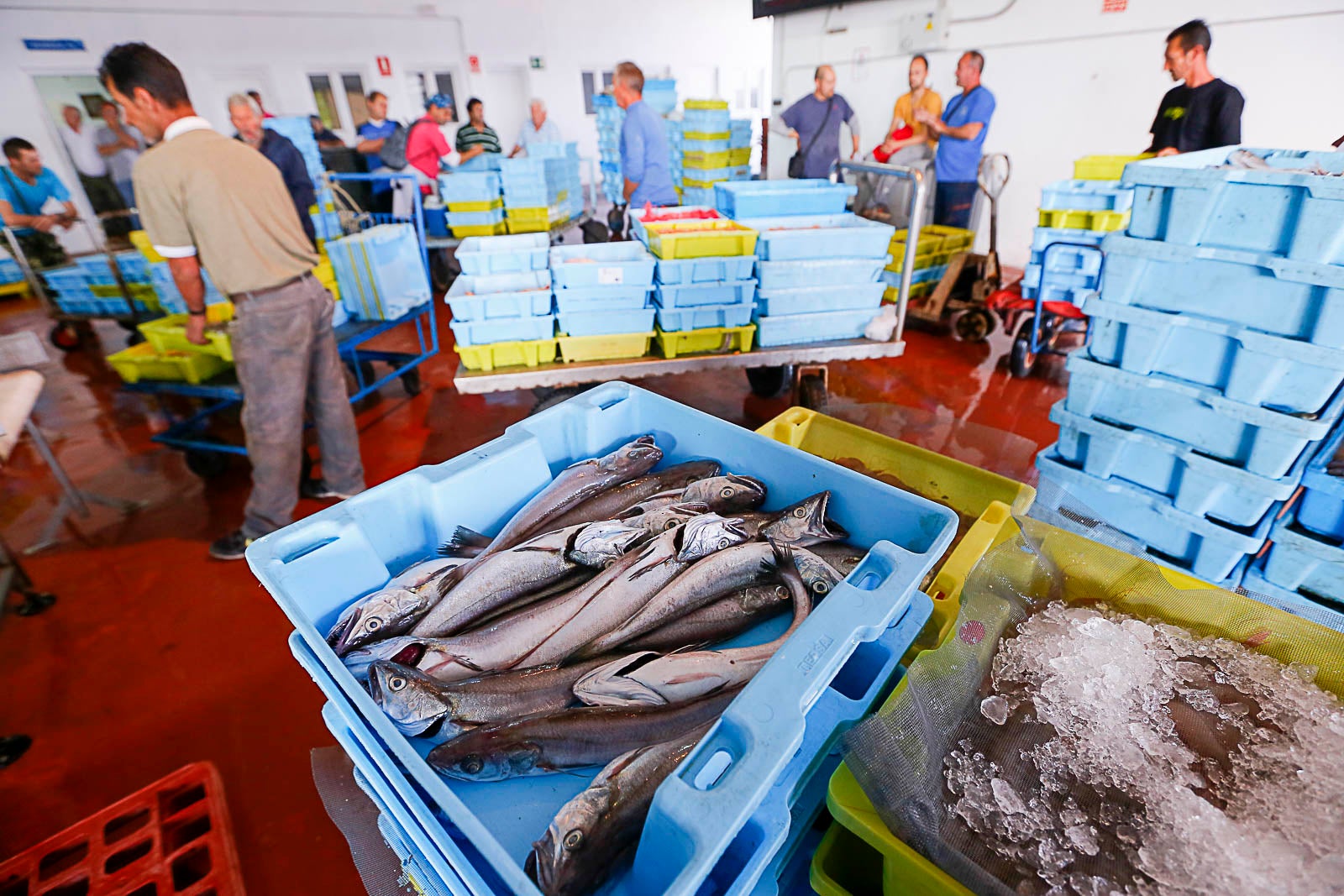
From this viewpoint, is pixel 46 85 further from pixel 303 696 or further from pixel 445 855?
pixel 445 855

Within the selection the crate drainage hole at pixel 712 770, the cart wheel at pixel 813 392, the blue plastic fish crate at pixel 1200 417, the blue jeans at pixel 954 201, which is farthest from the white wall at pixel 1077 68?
the crate drainage hole at pixel 712 770

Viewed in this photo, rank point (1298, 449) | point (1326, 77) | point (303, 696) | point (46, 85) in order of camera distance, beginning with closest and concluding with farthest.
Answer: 1. point (1298, 449)
2. point (303, 696)
3. point (1326, 77)
4. point (46, 85)

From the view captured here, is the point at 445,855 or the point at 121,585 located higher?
the point at 445,855

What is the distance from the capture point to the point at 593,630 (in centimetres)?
136

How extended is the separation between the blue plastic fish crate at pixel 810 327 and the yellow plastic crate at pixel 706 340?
0.09 metres

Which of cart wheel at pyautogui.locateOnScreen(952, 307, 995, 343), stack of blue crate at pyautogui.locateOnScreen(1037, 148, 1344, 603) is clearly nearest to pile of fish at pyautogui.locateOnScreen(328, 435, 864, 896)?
stack of blue crate at pyautogui.locateOnScreen(1037, 148, 1344, 603)

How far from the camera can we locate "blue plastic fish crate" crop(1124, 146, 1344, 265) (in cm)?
171

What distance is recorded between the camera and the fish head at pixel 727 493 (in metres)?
1.63

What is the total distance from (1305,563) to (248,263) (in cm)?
449

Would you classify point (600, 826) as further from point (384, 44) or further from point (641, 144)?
point (384, 44)

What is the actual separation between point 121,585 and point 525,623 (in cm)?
316

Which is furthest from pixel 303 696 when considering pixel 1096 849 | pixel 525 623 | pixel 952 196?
pixel 952 196

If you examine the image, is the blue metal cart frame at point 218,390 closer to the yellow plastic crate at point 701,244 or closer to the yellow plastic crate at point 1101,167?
the yellow plastic crate at point 701,244

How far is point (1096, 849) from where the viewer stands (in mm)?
898
